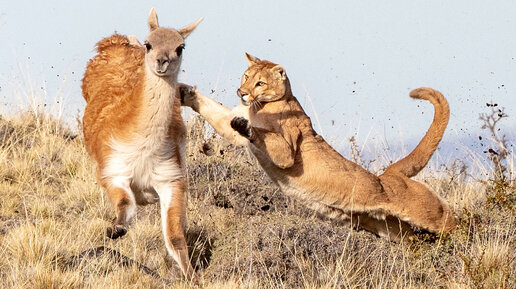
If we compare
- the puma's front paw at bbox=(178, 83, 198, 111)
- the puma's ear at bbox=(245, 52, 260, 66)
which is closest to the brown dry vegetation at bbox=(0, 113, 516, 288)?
the puma's front paw at bbox=(178, 83, 198, 111)

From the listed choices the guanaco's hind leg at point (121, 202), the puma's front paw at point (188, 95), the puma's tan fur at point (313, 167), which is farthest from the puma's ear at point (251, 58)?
the guanaco's hind leg at point (121, 202)

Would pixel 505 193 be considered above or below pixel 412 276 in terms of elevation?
above

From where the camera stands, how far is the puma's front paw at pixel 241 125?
6129 millimetres

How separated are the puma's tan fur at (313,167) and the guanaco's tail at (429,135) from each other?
0.03ft

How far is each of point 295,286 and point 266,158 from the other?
4.08 ft

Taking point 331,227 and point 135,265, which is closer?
point 135,265

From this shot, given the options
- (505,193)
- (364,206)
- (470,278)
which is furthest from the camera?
(505,193)

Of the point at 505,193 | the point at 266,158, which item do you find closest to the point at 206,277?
the point at 266,158

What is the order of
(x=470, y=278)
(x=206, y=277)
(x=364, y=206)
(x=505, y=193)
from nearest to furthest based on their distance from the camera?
(x=470, y=278) → (x=206, y=277) → (x=364, y=206) → (x=505, y=193)

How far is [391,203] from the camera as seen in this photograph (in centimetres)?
725

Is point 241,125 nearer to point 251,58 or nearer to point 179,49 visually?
point 179,49

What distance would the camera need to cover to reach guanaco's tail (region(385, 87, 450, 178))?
757 cm

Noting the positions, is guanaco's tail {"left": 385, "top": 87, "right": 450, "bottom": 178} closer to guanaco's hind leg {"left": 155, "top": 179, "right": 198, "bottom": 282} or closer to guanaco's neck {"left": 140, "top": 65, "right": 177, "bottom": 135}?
guanaco's hind leg {"left": 155, "top": 179, "right": 198, "bottom": 282}

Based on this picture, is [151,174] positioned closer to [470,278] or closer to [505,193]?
[470,278]
